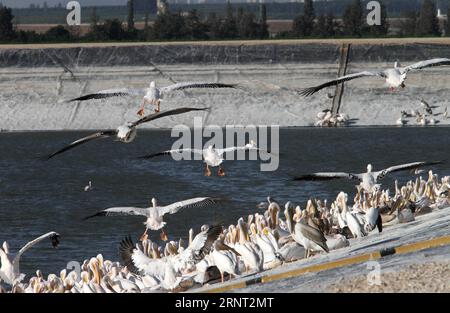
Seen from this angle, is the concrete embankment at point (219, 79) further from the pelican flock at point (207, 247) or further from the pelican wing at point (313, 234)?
the pelican wing at point (313, 234)

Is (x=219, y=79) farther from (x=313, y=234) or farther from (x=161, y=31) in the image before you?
(x=313, y=234)

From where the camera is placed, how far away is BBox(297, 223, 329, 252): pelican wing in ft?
70.0

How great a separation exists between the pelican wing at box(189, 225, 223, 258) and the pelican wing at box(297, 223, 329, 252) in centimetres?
158

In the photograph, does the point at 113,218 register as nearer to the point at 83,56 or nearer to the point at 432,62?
the point at 432,62

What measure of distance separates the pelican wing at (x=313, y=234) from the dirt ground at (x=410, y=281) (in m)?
2.89

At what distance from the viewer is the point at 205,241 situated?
22344mm

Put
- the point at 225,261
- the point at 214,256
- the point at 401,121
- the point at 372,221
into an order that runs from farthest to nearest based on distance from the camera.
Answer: the point at 401,121, the point at 372,221, the point at 214,256, the point at 225,261

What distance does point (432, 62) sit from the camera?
26062 mm

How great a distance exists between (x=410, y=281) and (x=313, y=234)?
3.70m

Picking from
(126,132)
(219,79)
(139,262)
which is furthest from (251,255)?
(219,79)

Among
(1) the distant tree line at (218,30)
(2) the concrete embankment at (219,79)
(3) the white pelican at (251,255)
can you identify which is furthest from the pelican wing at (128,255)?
(1) the distant tree line at (218,30)

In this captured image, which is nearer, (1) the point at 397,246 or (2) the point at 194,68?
(1) the point at 397,246
